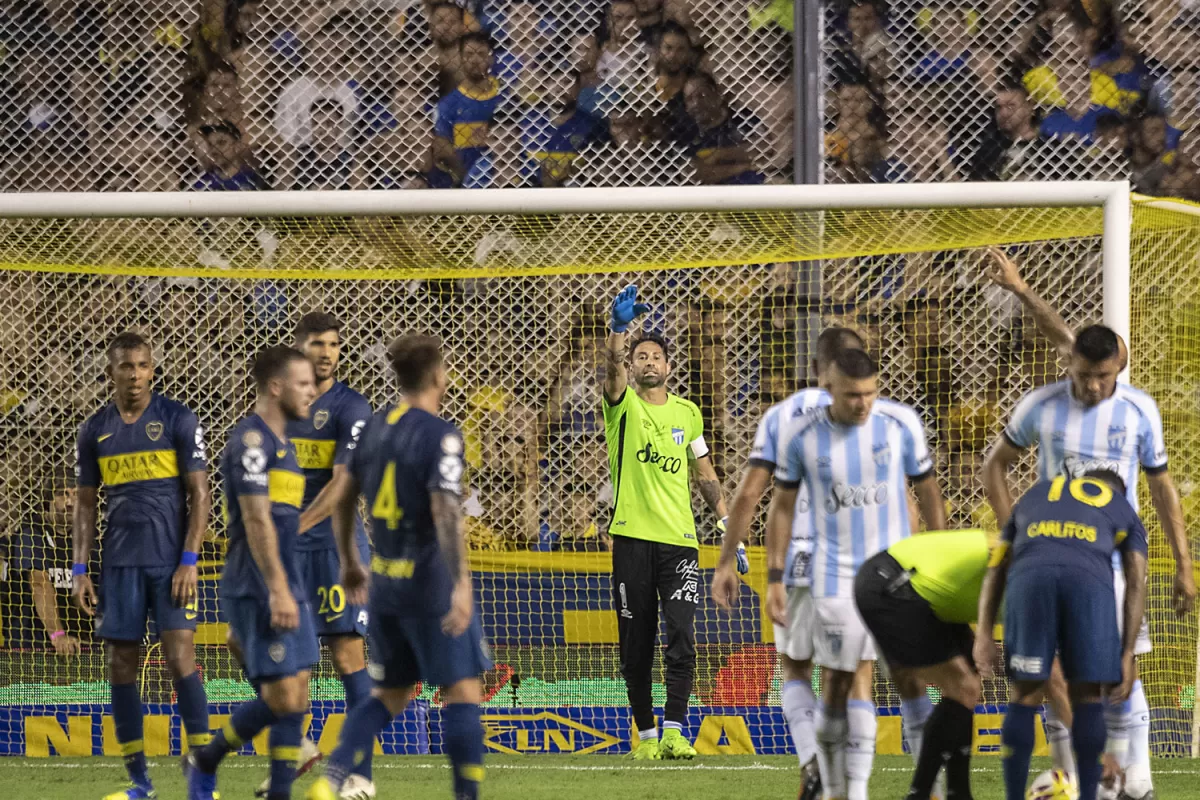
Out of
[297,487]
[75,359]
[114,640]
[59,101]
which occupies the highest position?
[59,101]

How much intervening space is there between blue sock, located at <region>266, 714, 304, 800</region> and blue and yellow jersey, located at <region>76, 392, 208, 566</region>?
131 centimetres

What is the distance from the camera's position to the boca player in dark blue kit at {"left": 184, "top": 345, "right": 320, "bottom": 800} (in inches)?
211

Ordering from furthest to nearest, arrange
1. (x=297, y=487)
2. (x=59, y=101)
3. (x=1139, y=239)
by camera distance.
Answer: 1. (x=59, y=101)
2. (x=1139, y=239)
3. (x=297, y=487)

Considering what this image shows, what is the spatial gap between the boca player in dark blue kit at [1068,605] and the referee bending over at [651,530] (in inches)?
115

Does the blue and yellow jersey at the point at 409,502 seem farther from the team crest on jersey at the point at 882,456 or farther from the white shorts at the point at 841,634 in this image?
the team crest on jersey at the point at 882,456

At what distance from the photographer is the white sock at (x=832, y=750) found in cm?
537

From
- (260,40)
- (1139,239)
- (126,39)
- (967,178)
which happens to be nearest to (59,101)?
(126,39)

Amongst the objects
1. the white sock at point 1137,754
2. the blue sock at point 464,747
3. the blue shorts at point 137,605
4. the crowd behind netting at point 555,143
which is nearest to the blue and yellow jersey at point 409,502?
the blue sock at point 464,747

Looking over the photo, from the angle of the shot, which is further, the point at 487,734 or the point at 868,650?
the point at 487,734

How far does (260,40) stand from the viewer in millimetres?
10703

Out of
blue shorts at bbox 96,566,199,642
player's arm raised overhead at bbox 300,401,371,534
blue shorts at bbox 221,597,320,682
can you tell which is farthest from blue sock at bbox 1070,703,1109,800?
blue shorts at bbox 96,566,199,642

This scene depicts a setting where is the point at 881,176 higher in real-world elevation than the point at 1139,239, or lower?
higher

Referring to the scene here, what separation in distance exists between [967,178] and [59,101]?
234 inches

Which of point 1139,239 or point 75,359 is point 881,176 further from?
point 75,359
